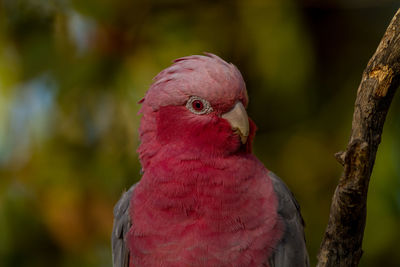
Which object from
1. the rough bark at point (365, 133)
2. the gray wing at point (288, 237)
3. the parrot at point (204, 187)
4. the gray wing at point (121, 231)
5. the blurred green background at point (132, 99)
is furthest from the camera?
the blurred green background at point (132, 99)

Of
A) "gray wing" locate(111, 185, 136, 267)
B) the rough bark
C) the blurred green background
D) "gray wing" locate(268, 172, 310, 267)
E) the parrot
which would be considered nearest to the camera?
the rough bark

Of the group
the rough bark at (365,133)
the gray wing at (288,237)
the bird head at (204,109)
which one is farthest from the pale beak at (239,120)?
the rough bark at (365,133)

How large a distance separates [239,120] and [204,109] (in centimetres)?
19

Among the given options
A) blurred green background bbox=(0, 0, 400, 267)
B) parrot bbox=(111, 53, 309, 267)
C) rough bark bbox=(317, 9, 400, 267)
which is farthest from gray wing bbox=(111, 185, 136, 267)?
blurred green background bbox=(0, 0, 400, 267)

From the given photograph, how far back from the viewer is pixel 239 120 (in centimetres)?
268

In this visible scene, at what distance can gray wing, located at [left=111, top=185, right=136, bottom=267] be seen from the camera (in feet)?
9.53

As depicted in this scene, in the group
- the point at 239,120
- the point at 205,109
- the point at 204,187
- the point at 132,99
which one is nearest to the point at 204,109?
the point at 205,109

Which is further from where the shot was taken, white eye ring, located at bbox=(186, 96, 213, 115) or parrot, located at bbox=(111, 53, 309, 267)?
white eye ring, located at bbox=(186, 96, 213, 115)

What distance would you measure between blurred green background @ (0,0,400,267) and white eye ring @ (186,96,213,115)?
2671 mm

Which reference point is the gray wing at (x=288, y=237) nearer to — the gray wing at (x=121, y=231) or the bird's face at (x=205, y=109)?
the bird's face at (x=205, y=109)

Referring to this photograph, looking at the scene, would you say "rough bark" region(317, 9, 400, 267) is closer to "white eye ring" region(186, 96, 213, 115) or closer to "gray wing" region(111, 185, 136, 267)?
"white eye ring" region(186, 96, 213, 115)

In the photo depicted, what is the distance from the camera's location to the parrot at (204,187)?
2.59m

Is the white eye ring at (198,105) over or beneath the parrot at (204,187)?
over

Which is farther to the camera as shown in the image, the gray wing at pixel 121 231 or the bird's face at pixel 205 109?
the gray wing at pixel 121 231
